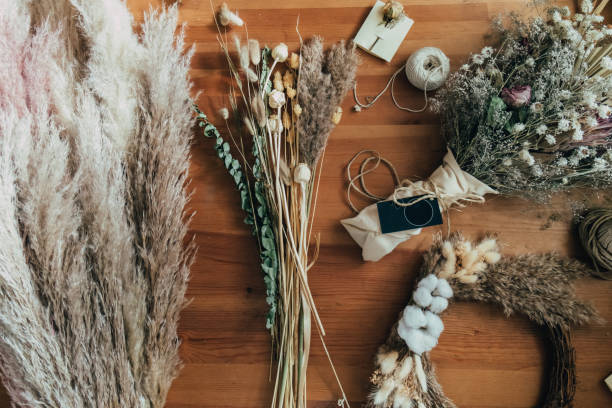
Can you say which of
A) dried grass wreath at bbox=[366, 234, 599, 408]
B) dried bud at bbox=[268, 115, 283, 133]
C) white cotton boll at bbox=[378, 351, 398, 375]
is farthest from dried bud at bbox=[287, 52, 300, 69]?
white cotton boll at bbox=[378, 351, 398, 375]

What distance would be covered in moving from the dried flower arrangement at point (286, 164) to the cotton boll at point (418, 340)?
0.26m

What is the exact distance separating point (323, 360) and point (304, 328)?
0.15m

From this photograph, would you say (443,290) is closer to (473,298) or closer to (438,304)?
(438,304)

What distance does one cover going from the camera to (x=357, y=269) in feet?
4.24

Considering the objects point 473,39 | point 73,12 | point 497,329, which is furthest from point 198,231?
point 473,39

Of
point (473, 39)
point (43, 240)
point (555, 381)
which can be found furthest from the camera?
point (473, 39)

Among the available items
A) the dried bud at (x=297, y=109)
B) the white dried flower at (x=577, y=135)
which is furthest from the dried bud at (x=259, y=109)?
the white dried flower at (x=577, y=135)

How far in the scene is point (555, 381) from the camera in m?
1.21

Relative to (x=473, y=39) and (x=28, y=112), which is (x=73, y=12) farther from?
(x=473, y=39)

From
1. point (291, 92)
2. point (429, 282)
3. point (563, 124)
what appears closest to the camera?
point (563, 124)

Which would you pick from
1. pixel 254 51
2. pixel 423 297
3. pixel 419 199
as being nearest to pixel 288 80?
pixel 254 51

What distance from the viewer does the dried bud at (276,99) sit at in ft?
4.04

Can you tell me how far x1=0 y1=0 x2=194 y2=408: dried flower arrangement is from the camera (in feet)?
3.27

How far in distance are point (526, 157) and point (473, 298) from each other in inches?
19.0
